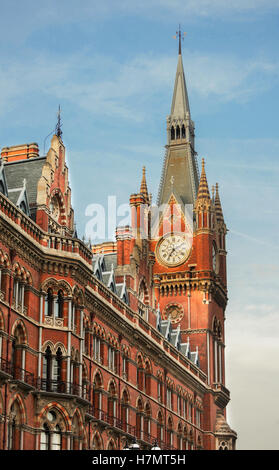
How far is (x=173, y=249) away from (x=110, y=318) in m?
39.4

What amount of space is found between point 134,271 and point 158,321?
32.5 ft

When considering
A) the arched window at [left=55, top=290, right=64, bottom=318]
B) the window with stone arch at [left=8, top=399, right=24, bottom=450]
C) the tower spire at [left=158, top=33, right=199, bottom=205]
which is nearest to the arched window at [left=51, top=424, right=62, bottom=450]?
the window with stone arch at [left=8, top=399, right=24, bottom=450]

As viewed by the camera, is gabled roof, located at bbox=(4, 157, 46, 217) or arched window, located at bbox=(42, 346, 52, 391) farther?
gabled roof, located at bbox=(4, 157, 46, 217)

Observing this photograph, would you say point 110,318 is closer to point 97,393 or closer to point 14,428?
point 97,393

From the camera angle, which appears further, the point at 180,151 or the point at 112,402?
the point at 180,151

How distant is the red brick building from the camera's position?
61469 millimetres

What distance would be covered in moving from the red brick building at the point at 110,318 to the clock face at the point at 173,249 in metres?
0.13

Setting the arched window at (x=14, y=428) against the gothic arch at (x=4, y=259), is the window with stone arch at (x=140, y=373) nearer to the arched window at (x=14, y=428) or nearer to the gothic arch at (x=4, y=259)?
the arched window at (x=14, y=428)

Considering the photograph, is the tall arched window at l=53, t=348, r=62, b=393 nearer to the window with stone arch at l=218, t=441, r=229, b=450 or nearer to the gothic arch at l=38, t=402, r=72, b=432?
the gothic arch at l=38, t=402, r=72, b=432

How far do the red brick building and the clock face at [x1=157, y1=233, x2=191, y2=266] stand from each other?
0.13 metres

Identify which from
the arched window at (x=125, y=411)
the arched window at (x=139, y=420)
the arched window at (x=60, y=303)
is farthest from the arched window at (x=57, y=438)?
the arched window at (x=139, y=420)

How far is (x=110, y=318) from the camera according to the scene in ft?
257

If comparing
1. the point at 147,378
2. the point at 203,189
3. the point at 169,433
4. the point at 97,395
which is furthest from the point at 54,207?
the point at 203,189

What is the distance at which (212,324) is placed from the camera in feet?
372
